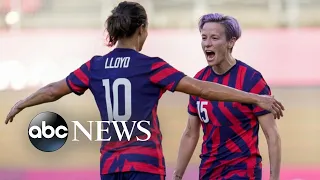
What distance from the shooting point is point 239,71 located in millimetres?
3410

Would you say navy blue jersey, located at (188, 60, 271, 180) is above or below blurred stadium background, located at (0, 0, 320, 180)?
below

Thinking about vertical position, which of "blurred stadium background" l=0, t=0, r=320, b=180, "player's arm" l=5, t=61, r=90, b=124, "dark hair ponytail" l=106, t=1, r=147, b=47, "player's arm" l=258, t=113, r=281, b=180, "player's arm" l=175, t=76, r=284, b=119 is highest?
"blurred stadium background" l=0, t=0, r=320, b=180

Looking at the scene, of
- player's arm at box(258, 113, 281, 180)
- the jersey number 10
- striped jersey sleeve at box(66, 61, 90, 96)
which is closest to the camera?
the jersey number 10

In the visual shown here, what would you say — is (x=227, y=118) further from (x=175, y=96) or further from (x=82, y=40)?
(x=82, y=40)

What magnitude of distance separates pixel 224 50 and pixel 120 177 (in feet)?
3.14

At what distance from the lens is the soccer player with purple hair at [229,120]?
3320 mm

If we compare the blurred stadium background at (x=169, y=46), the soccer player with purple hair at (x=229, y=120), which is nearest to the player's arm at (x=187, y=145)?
the soccer player with purple hair at (x=229, y=120)

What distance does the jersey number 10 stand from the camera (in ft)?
8.96

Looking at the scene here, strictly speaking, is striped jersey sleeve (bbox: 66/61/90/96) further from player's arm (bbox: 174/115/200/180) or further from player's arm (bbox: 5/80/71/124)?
player's arm (bbox: 174/115/200/180)

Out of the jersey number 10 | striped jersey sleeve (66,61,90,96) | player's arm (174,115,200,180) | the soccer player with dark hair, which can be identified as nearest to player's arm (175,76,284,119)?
the soccer player with dark hair

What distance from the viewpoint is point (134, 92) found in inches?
108

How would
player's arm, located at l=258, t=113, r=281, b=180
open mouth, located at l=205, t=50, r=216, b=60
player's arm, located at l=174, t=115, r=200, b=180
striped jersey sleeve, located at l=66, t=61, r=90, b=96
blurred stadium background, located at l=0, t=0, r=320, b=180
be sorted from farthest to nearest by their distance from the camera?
blurred stadium background, located at l=0, t=0, r=320, b=180
player's arm, located at l=174, t=115, r=200, b=180
open mouth, located at l=205, t=50, r=216, b=60
player's arm, located at l=258, t=113, r=281, b=180
striped jersey sleeve, located at l=66, t=61, r=90, b=96

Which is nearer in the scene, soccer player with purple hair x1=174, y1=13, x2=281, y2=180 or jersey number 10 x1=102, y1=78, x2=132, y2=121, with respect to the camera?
jersey number 10 x1=102, y1=78, x2=132, y2=121

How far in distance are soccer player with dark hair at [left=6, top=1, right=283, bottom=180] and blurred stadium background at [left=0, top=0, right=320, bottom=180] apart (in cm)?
998
